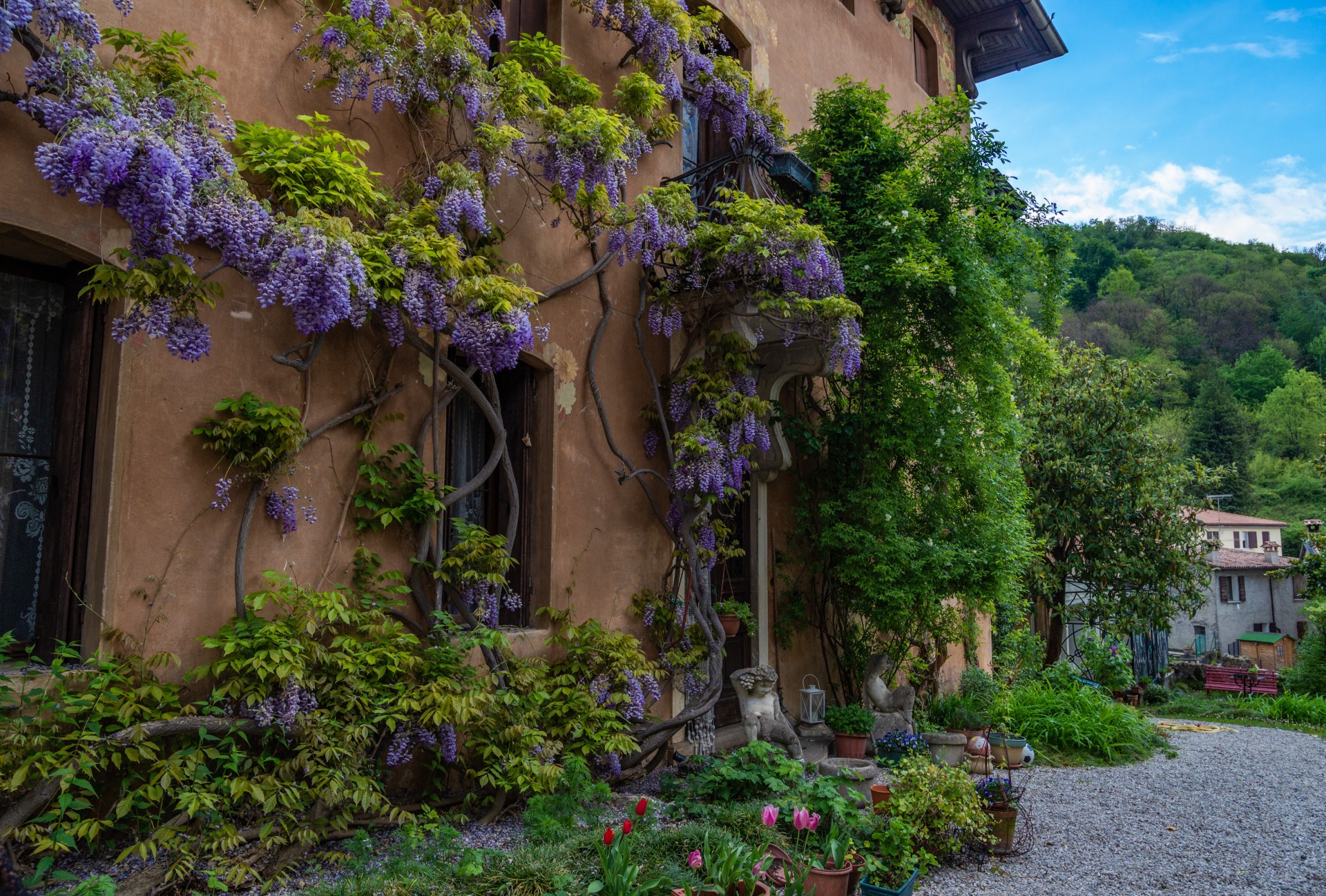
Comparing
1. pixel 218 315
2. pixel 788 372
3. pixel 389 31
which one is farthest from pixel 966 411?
pixel 218 315

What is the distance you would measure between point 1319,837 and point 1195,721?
885 centimetres

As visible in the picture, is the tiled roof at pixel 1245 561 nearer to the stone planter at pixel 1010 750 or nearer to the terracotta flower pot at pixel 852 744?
the stone planter at pixel 1010 750

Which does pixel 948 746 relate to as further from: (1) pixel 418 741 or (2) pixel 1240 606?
(2) pixel 1240 606

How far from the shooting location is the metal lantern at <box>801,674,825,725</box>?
7.05 m

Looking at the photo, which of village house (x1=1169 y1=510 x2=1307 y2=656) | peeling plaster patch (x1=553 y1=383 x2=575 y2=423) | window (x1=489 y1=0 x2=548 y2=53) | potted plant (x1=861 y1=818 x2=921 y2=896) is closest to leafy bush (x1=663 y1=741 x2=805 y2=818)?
potted plant (x1=861 y1=818 x2=921 y2=896)

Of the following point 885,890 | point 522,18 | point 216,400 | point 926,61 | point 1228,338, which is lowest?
point 885,890

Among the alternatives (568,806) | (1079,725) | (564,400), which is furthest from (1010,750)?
(564,400)

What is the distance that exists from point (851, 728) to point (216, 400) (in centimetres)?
548

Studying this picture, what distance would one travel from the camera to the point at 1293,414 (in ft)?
126

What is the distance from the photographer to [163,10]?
395 centimetres

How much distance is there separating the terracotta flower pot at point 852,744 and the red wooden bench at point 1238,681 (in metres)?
13.5

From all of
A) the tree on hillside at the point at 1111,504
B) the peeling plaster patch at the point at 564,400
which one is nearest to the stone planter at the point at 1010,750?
the peeling plaster patch at the point at 564,400

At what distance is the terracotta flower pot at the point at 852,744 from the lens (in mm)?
6980

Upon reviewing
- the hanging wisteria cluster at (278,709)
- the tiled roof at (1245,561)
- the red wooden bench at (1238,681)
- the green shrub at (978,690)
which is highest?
the tiled roof at (1245,561)
